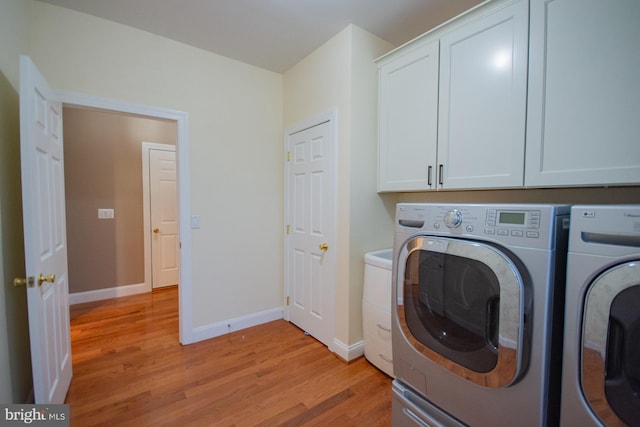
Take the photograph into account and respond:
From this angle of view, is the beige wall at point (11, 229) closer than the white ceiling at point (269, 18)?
Yes

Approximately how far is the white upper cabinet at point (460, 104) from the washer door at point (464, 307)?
26.5 inches

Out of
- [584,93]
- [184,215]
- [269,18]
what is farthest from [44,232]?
[584,93]

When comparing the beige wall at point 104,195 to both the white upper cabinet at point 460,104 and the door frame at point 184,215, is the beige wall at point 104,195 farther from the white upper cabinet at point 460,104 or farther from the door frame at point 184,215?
the white upper cabinet at point 460,104

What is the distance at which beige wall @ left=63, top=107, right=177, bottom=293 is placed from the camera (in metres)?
3.27

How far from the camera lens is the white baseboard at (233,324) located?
8.04 feet

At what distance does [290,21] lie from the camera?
79.6 inches

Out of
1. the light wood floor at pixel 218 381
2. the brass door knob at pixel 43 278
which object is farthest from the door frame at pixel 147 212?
the brass door knob at pixel 43 278

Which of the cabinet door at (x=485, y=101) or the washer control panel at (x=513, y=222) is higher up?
the cabinet door at (x=485, y=101)

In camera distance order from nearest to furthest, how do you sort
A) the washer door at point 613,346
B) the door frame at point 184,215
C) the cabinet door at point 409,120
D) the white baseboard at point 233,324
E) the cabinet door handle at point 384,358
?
the washer door at point 613,346, the cabinet door at point 409,120, the cabinet door handle at point 384,358, the door frame at point 184,215, the white baseboard at point 233,324

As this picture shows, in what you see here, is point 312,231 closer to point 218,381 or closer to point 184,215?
point 184,215

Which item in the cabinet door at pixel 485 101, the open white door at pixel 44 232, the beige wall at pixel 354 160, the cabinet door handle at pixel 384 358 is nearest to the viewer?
the open white door at pixel 44 232

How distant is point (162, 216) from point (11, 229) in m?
2.48

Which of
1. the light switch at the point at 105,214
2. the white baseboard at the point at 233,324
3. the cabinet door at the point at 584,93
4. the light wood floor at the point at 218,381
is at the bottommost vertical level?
the light wood floor at the point at 218,381

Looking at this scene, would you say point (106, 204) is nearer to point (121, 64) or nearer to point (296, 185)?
point (121, 64)
